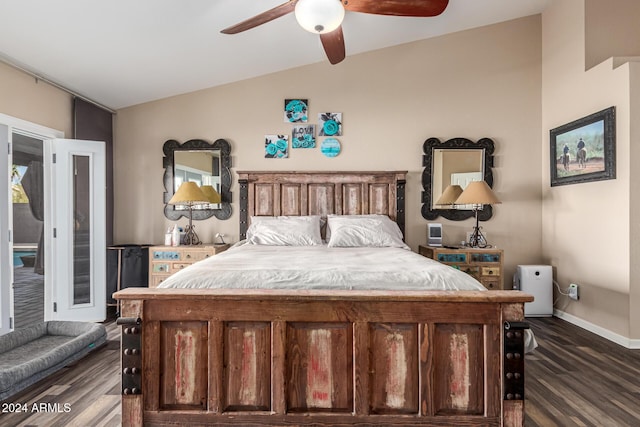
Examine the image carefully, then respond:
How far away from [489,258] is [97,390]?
369 centimetres

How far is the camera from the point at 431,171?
14.3ft

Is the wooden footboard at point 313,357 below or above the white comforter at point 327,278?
below

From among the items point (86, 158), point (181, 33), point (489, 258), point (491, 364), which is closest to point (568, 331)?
point (489, 258)

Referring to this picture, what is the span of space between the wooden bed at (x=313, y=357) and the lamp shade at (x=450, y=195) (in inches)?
105

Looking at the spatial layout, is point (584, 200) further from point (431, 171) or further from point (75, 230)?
point (75, 230)

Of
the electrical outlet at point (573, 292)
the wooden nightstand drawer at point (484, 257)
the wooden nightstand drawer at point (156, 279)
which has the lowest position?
the electrical outlet at point (573, 292)

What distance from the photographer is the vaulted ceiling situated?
2.75m

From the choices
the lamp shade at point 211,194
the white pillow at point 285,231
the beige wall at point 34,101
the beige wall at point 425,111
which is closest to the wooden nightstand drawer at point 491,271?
the beige wall at point 425,111

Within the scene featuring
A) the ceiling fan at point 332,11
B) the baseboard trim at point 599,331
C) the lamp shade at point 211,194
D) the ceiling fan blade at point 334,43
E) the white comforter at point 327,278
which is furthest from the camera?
the lamp shade at point 211,194

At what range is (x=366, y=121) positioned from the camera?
14.4ft

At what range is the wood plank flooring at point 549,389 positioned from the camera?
196 cm

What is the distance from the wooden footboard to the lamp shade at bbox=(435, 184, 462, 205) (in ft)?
8.73

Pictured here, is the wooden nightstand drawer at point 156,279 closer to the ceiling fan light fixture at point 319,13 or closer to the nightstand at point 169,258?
the nightstand at point 169,258

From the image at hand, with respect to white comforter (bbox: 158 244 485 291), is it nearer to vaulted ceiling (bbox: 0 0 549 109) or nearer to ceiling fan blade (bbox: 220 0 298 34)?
ceiling fan blade (bbox: 220 0 298 34)
